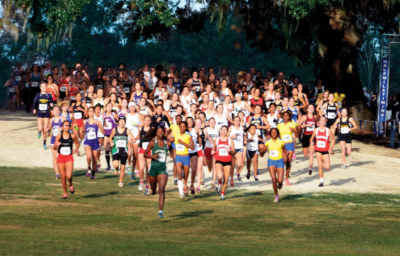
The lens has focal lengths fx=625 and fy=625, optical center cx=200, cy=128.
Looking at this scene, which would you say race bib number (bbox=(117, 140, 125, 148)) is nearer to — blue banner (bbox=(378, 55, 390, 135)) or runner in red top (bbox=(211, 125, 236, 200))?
runner in red top (bbox=(211, 125, 236, 200))

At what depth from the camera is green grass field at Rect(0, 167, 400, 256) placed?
8.38 meters

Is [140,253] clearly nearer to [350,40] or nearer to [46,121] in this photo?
[46,121]

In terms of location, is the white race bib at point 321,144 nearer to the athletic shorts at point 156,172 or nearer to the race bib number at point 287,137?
the race bib number at point 287,137

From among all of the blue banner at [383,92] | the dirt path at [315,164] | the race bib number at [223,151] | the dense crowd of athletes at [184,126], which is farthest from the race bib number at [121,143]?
the blue banner at [383,92]

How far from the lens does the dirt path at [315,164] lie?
15.5m

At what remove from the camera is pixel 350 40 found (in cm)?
2455

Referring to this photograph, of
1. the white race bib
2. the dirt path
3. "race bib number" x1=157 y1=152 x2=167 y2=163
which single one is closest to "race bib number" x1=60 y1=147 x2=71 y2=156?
"race bib number" x1=157 y1=152 x2=167 y2=163

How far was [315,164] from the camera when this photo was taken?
62.3 feet

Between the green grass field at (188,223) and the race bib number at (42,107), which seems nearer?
the green grass field at (188,223)

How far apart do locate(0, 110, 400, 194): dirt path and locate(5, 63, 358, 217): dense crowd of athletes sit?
1.43 feet

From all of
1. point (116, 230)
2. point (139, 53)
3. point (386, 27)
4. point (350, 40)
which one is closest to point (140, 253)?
point (116, 230)

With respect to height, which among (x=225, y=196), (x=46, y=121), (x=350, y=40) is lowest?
(x=225, y=196)

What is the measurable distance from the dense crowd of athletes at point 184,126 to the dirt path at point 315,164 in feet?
1.43

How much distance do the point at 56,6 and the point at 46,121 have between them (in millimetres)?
3984
